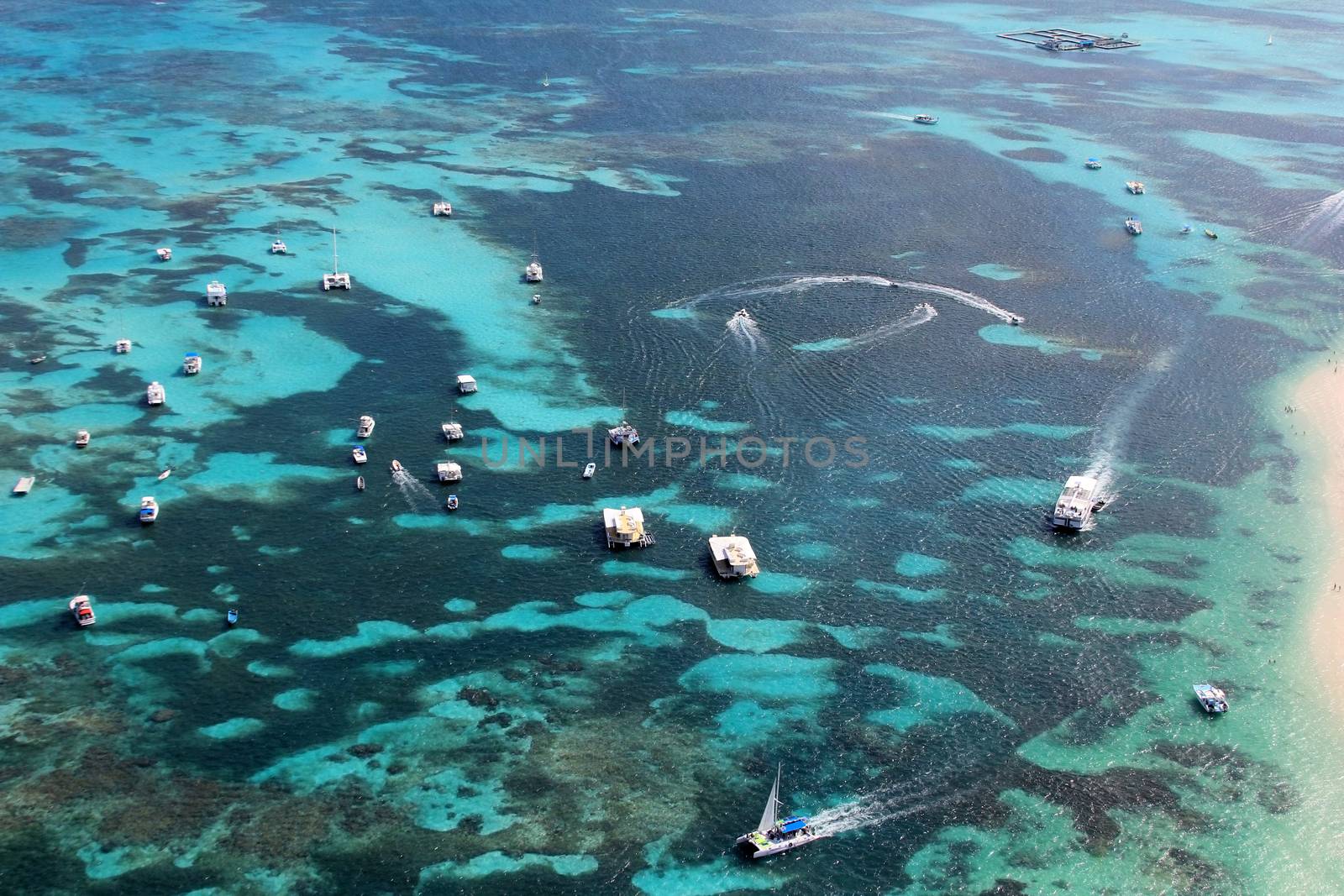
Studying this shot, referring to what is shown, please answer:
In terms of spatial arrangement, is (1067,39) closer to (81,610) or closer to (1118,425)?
(1118,425)

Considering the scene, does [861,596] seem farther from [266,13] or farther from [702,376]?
[266,13]

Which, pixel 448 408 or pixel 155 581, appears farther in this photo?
pixel 448 408

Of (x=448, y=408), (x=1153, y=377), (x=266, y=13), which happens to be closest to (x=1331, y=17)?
(x=1153, y=377)

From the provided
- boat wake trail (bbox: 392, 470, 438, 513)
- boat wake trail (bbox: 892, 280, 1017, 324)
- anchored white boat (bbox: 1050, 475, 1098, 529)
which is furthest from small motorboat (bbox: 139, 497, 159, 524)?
boat wake trail (bbox: 892, 280, 1017, 324)

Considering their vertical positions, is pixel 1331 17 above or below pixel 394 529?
above

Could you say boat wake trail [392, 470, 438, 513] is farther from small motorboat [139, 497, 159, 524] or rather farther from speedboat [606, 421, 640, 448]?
small motorboat [139, 497, 159, 524]

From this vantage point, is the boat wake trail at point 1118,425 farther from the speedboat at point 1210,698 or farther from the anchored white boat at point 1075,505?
the speedboat at point 1210,698
